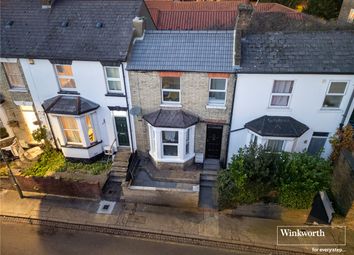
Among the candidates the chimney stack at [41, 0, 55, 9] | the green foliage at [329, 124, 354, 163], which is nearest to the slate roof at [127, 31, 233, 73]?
the chimney stack at [41, 0, 55, 9]

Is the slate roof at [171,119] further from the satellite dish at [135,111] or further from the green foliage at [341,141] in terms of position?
the green foliage at [341,141]

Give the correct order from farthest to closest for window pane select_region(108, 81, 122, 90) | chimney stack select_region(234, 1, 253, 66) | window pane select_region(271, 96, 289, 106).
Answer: window pane select_region(108, 81, 122, 90) < window pane select_region(271, 96, 289, 106) < chimney stack select_region(234, 1, 253, 66)

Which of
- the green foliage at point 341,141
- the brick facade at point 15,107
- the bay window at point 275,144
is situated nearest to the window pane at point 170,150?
the bay window at point 275,144

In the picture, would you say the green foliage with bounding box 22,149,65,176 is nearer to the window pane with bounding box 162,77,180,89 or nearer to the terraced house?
the terraced house

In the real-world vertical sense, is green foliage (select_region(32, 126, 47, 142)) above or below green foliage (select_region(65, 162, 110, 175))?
above

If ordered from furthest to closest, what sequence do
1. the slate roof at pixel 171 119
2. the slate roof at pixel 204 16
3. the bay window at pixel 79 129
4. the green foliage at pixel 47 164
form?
the slate roof at pixel 204 16 → the green foliage at pixel 47 164 → the bay window at pixel 79 129 → the slate roof at pixel 171 119

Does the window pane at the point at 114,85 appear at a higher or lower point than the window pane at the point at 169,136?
higher
